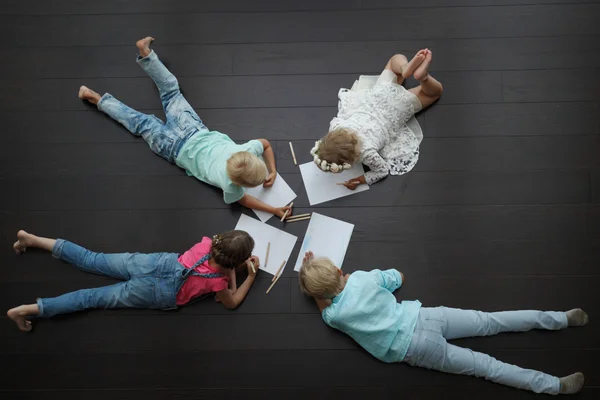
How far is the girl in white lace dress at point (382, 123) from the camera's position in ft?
6.60

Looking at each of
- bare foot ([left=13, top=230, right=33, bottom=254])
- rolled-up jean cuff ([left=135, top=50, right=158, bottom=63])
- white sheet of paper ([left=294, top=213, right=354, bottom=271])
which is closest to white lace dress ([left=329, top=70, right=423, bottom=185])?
white sheet of paper ([left=294, top=213, right=354, bottom=271])

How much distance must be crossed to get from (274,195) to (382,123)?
556mm

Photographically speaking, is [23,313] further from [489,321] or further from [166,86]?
[489,321]

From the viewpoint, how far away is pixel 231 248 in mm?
1870

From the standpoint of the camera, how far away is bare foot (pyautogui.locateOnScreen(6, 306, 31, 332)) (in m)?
2.06

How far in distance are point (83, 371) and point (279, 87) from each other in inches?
58.5

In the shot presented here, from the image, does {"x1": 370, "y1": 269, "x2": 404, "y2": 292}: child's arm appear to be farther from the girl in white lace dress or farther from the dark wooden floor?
the girl in white lace dress

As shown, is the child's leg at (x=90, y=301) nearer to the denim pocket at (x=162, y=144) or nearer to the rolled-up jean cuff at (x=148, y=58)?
the denim pocket at (x=162, y=144)

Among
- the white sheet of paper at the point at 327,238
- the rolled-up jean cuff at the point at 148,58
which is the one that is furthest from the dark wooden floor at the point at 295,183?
the rolled-up jean cuff at the point at 148,58

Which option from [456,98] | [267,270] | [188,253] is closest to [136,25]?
[188,253]

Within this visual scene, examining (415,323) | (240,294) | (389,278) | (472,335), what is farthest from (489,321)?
(240,294)

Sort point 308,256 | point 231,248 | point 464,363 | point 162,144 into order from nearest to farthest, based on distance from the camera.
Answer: point 231,248 < point 464,363 < point 308,256 < point 162,144

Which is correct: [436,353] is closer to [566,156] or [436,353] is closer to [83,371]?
[566,156]

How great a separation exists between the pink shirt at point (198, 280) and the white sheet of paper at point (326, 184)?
1.61ft
